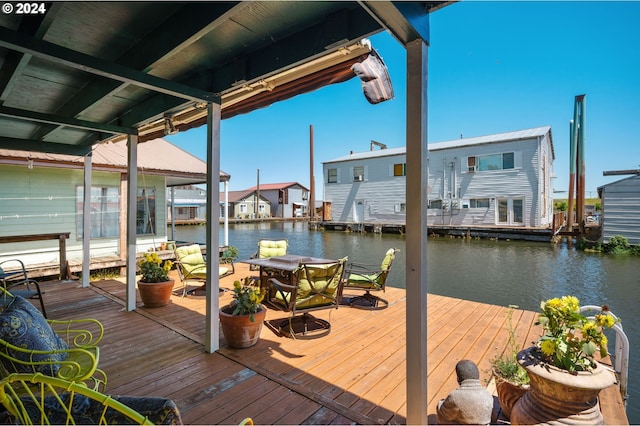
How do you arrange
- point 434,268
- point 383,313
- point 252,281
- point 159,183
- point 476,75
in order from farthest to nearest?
point 434,268 → point 159,183 → point 476,75 → point 252,281 → point 383,313

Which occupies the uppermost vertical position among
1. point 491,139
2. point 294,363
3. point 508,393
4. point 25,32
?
point 491,139

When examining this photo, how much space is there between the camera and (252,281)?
579 cm

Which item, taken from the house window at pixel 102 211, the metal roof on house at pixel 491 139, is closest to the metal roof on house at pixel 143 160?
the house window at pixel 102 211

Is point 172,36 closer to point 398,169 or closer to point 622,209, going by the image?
point 622,209

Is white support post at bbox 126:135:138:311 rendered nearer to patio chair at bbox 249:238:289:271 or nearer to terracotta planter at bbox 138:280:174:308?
terracotta planter at bbox 138:280:174:308

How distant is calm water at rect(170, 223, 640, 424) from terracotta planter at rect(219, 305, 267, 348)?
3.98 metres

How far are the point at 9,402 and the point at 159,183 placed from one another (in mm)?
9332

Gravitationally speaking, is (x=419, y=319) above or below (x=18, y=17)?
below

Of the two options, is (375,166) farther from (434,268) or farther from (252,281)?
(252,281)

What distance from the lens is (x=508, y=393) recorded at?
2.14 m

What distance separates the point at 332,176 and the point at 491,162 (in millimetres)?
11675

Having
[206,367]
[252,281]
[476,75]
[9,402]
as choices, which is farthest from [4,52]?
[476,75]

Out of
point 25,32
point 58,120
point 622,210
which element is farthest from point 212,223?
point 622,210

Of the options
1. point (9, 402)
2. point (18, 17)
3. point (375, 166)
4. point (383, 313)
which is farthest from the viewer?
point (375, 166)
